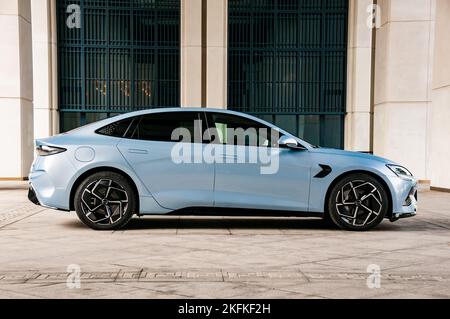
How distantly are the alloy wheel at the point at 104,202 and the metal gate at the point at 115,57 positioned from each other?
43.8ft

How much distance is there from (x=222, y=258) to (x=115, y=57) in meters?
15.8

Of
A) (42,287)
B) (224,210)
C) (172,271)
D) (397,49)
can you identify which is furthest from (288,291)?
(397,49)

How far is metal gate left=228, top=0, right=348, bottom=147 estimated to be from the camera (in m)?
20.3

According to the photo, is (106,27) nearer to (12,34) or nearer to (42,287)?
(12,34)

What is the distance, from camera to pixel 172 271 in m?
4.95

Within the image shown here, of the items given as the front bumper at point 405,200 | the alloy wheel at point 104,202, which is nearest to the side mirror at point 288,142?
the front bumper at point 405,200

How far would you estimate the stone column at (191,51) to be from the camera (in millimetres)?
19797

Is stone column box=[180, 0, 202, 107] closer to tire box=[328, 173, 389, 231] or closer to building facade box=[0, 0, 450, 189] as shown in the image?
building facade box=[0, 0, 450, 189]

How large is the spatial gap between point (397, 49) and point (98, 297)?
1520 cm

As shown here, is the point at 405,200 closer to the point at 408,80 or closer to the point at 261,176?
Answer: the point at 261,176

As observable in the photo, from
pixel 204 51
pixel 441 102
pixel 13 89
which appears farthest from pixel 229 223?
pixel 204 51

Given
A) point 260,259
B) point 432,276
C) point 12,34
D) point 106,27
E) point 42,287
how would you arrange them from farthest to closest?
point 106,27
point 12,34
point 260,259
point 432,276
point 42,287

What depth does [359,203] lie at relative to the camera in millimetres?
7418

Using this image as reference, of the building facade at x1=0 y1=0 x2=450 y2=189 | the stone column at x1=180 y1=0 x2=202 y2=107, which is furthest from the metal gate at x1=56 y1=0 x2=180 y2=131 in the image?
the stone column at x1=180 y1=0 x2=202 y2=107
